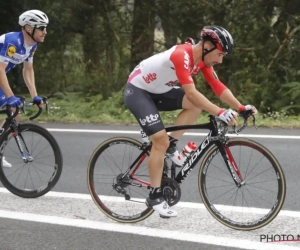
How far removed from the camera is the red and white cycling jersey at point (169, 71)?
15.3 feet

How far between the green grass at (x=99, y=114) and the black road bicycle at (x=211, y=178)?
5.30 m

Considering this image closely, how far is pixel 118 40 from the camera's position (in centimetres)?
1791

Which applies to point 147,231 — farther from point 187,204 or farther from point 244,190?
point 244,190

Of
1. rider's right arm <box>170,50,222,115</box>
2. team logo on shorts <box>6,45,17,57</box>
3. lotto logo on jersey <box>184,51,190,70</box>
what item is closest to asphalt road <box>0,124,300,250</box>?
rider's right arm <box>170,50,222,115</box>

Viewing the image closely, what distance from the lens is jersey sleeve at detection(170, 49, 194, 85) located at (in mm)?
4641

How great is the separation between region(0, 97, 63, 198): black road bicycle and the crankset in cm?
162

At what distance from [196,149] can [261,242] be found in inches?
40.7

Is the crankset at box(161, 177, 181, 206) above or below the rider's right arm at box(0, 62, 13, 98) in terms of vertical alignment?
below

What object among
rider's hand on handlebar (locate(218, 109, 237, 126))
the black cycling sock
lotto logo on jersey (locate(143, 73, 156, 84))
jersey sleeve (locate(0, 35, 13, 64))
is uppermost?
jersey sleeve (locate(0, 35, 13, 64))

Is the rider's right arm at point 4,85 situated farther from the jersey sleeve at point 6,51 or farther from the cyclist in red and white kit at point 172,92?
the cyclist in red and white kit at point 172,92

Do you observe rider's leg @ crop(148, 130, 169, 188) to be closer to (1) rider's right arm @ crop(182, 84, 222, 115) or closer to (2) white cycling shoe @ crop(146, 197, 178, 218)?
(2) white cycling shoe @ crop(146, 197, 178, 218)

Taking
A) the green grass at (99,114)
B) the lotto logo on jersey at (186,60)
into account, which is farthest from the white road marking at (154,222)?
the green grass at (99,114)

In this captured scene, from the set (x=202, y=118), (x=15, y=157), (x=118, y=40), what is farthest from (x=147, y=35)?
(x=15, y=157)

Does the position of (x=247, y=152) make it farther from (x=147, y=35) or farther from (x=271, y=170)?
(x=147, y=35)
